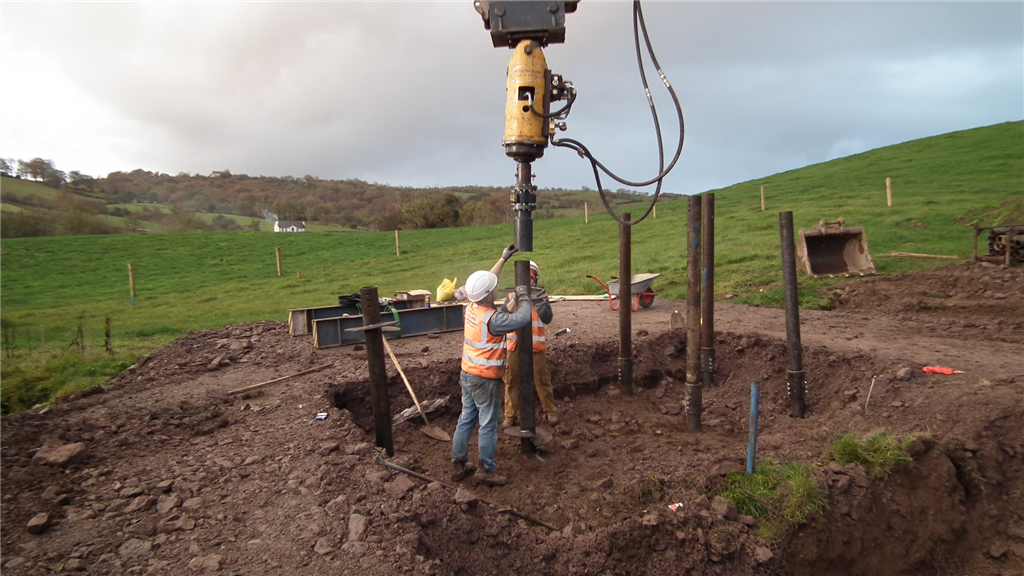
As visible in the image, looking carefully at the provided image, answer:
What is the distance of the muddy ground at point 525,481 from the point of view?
12.7 feet

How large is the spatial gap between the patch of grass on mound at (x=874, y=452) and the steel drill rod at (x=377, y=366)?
3.69 metres

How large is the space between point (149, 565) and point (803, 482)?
14.4 feet

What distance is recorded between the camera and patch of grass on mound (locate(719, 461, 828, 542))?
175 inches

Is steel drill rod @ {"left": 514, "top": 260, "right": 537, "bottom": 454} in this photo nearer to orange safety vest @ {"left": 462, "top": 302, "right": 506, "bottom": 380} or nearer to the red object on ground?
orange safety vest @ {"left": 462, "top": 302, "right": 506, "bottom": 380}

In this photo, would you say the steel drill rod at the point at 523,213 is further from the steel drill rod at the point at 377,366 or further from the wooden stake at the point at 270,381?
the wooden stake at the point at 270,381

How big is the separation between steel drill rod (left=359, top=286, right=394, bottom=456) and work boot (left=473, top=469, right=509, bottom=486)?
0.80 m

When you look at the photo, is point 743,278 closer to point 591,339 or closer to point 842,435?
point 591,339

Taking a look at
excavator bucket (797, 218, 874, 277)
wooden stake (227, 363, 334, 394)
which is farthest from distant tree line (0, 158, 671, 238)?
wooden stake (227, 363, 334, 394)

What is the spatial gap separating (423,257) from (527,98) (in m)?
22.1

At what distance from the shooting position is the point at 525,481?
18.4 ft

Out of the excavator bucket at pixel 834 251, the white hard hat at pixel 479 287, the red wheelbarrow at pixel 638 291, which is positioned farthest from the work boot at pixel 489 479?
the excavator bucket at pixel 834 251

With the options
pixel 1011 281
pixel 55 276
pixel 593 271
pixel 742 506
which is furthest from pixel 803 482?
pixel 55 276

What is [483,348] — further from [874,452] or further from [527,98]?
[874,452]

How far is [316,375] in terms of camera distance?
7676 mm
